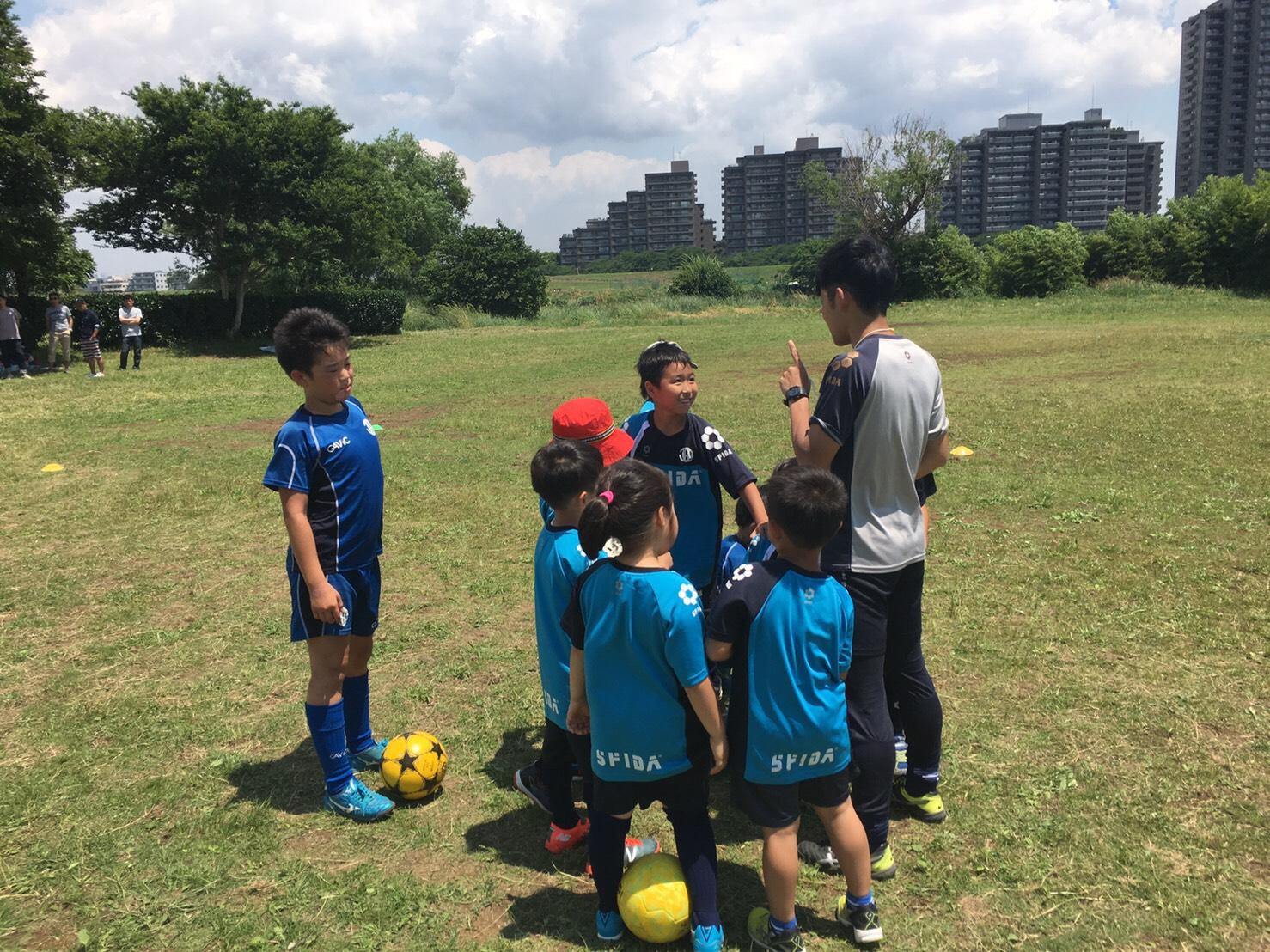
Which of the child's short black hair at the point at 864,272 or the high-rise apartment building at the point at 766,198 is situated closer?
the child's short black hair at the point at 864,272

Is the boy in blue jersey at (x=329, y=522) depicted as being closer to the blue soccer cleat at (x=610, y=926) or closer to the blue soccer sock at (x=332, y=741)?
the blue soccer sock at (x=332, y=741)

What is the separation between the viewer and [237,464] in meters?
11.1

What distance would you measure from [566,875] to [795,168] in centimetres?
15390

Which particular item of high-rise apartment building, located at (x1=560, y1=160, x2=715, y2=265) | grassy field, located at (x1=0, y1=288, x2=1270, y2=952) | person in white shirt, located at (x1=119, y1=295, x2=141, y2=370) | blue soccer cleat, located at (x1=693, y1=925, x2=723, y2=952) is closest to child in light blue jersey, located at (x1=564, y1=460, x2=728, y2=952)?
blue soccer cleat, located at (x1=693, y1=925, x2=723, y2=952)

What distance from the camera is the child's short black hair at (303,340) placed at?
3.47 metres

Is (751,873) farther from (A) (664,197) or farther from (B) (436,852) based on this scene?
(A) (664,197)

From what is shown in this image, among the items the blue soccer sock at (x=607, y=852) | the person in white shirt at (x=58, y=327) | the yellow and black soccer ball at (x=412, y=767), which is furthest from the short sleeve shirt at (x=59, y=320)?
the blue soccer sock at (x=607, y=852)

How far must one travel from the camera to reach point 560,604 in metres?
3.25

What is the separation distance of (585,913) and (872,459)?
194cm

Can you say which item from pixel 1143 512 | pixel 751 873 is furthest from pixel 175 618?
pixel 1143 512

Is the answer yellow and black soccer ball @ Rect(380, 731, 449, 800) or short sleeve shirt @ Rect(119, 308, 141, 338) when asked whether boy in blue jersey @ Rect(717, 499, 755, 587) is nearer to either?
yellow and black soccer ball @ Rect(380, 731, 449, 800)

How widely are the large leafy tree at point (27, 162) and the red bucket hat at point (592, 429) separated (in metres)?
23.6

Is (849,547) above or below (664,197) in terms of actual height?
below

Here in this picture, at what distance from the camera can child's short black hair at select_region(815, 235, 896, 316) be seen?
120 inches
